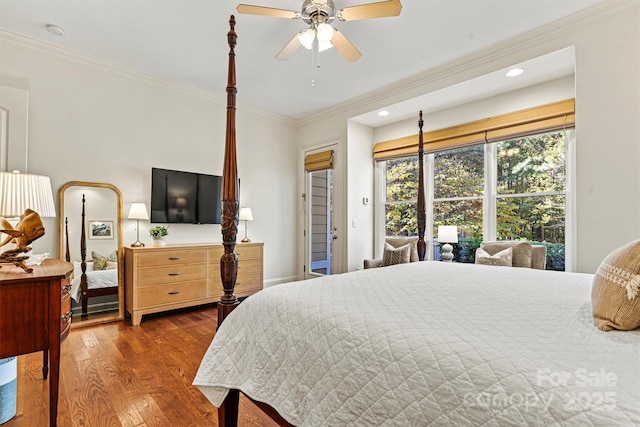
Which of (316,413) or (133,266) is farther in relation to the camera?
(133,266)

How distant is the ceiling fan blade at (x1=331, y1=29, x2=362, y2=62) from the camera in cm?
244

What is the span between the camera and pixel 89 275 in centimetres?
335

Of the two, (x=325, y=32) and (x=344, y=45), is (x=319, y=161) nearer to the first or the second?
(x=344, y=45)

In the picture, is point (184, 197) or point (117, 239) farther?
point (184, 197)

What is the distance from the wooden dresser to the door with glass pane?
4.64 feet

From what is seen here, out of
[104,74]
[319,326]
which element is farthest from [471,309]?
[104,74]

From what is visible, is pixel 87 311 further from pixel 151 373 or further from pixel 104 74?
pixel 104 74

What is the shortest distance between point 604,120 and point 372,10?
2026mm

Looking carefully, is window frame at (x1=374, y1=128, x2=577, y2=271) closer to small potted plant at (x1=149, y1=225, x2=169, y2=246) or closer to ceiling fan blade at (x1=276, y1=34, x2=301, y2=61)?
ceiling fan blade at (x1=276, y1=34, x2=301, y2=61)

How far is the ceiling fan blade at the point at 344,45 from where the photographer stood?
244 centimetres

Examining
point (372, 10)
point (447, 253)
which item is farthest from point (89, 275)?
point (447, 253)

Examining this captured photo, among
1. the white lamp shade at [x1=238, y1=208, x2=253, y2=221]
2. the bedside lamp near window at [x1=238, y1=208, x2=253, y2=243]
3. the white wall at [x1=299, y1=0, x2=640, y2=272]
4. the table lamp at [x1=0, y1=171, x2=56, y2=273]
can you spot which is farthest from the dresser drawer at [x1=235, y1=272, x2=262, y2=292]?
the white wall at [x1=299, y1=0, x2=640, y2=272]

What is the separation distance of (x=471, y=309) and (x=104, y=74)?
13.7ft

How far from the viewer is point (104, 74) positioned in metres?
3.52
